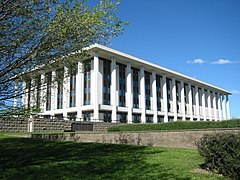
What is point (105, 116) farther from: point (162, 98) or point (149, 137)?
point (149, 137)

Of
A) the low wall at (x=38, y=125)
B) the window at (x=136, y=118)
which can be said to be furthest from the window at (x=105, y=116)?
the window at (x=136, y=118)

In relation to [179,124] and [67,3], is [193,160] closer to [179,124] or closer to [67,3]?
[67,3]

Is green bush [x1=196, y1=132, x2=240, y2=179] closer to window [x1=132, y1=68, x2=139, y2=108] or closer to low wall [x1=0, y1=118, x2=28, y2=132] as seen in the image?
low wall [x1=0, y1=118, x2=28, y2=132]

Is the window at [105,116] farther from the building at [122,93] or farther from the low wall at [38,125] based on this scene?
the low wall at [38,125]

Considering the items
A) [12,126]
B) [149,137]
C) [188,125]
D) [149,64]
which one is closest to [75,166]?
[149,137]

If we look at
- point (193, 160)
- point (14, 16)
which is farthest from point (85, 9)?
point (193, 160)

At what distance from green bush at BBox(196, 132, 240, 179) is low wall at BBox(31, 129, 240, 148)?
7.62 m

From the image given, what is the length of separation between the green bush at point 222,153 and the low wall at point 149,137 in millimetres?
7625

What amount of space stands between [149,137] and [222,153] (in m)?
11.0

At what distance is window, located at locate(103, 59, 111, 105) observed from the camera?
49594 mm

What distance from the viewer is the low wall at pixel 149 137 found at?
17.5m

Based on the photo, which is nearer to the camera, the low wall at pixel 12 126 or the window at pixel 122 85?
the low wall at pixel 12 126

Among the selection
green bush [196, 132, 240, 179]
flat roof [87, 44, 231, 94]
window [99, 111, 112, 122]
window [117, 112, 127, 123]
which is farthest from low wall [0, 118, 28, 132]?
window [117, 112, 127, 123]

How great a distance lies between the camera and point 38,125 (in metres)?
30.7
